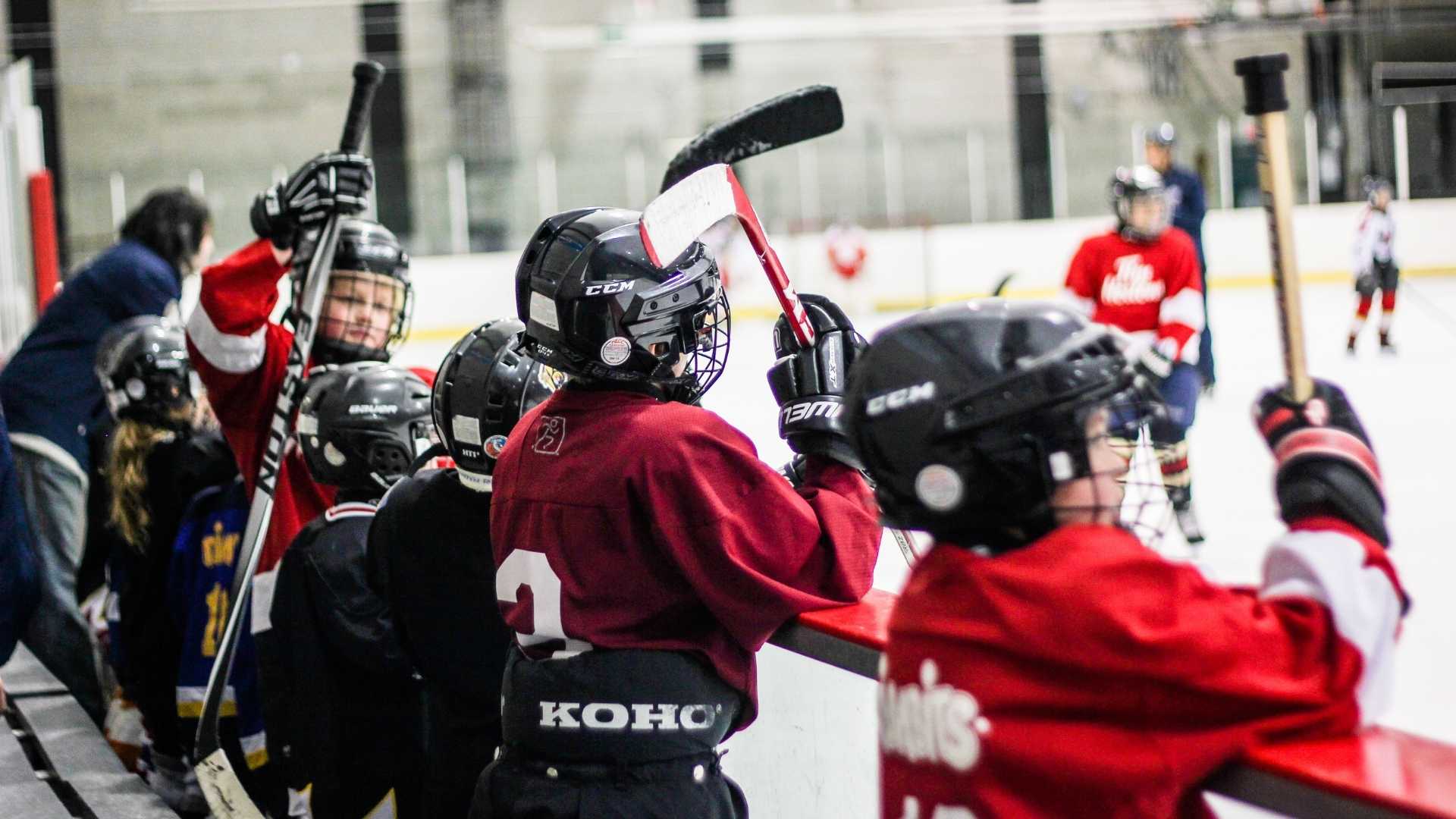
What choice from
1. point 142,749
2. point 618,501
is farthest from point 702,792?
point 142,749

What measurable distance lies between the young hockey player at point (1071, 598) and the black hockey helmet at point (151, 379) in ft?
7.50

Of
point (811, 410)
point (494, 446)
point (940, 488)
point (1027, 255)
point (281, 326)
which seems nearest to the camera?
point (940, 488)

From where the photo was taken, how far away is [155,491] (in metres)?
3.02

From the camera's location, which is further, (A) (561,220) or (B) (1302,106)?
(B) (1302,106)

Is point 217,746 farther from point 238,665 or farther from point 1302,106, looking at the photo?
point 1302,106

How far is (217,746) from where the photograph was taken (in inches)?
97.7

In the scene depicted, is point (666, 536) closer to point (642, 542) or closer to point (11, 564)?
point (642, 542)

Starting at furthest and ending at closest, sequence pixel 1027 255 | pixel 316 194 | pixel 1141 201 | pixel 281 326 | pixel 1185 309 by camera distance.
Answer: pixel 1027 255 → pixel 1141 201 → pixel 1185 309 → pixel 281 326 → pixel 316 194

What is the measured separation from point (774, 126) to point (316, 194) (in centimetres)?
92

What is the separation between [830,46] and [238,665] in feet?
44.8

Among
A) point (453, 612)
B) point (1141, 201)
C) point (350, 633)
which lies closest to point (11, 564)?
point (350, 633)

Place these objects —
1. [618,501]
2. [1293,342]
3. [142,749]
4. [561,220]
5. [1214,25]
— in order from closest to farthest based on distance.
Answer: [1293,342] < [618,501] < [561,220] < [142,749] < [1214,25]

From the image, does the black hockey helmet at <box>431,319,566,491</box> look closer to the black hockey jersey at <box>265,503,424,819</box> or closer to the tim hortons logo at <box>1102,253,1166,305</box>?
the black hockey jersey at <box>265,503,424,819</box>

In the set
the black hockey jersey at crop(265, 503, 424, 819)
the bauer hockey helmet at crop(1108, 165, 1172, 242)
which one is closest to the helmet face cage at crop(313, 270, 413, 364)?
the black hockey jersey at crop(265, 503, 424, 819)
